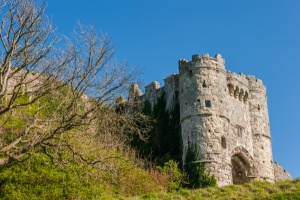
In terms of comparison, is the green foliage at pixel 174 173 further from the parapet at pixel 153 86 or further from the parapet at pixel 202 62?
the parapet at pixel 153 86

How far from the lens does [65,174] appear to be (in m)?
24.5

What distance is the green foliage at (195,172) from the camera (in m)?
32.5

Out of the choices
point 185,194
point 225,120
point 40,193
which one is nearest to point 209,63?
point 225,120

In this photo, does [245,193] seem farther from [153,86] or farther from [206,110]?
[153,86]

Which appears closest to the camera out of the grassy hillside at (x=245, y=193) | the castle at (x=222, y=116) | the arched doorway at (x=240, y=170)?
the grassy hillside at (x=245, y=193)

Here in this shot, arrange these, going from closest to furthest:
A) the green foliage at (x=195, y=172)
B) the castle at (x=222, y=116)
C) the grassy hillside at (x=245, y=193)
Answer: the grassy hillside at (x=245, y=193) < the green foliage at (x=195, y=172) < the castle at (x=222, y=116)

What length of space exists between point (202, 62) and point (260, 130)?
24.2 ft

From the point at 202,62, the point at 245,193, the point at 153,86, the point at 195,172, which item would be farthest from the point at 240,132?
the point at 245,193

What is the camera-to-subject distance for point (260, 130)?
1593 inches

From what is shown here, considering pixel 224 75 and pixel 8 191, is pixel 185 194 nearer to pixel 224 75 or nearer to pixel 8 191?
pixel 8 191

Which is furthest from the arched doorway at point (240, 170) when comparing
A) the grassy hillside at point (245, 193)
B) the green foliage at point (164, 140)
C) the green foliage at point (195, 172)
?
the grassy hillside at point (245, 193)

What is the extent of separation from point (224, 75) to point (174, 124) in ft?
15.6

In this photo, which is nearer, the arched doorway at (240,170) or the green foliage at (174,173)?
the green foliage at (174,173)

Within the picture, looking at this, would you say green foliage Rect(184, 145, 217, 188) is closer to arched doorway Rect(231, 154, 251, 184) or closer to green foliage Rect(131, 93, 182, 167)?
green foliage Rect(131, 93, 182, 167)
